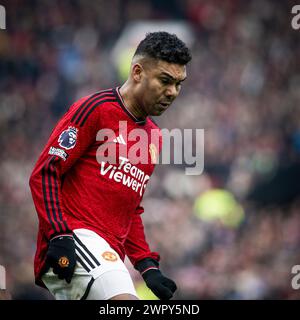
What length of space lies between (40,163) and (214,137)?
31.6 feet

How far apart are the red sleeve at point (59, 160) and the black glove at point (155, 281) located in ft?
2.37

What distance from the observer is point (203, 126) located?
46.0 ft

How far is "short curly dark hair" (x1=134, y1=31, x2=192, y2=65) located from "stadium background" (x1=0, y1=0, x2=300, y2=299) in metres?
6.05

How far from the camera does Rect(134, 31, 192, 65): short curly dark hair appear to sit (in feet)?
14.5

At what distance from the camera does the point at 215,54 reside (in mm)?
16312

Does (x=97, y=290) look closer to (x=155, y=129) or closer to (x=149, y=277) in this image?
(x=149, y=277)

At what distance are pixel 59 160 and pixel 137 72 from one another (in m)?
0.72

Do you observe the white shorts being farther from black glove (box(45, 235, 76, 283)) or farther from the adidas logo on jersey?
the adidas logo on jersey

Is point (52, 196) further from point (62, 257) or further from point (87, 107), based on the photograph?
point (87, 107)

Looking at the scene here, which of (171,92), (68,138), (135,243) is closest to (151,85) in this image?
(171,92)

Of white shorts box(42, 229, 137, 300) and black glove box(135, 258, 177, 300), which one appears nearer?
white shorts box(42, 229, 137, 300)
